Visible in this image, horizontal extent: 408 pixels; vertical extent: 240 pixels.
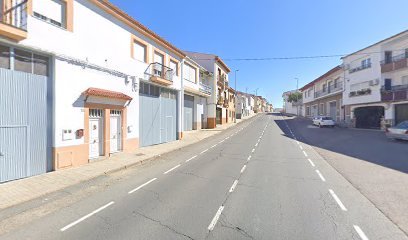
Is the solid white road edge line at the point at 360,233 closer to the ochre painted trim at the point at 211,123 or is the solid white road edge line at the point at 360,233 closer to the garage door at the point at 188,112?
the garage door at the point at 188,112

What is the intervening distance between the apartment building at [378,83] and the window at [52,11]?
29.3m

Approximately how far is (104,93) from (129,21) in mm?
4971

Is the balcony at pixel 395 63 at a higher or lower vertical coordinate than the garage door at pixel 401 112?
higher

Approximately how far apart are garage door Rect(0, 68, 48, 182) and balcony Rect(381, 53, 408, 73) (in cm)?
3030

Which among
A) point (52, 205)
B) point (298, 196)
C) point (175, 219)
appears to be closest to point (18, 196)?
point (52, 205)

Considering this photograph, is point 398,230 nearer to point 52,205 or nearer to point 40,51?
point 52,205

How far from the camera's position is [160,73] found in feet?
60.5

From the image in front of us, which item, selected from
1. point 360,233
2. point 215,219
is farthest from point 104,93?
point 360,233

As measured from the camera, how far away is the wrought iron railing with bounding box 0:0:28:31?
7953 mm

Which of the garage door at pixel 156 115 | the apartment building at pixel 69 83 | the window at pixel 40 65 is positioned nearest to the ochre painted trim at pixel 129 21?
the apartment building at pixel 69 83

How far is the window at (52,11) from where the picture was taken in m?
9.28

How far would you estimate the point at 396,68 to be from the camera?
1007 inches

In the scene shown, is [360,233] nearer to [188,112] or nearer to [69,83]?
[69,83]

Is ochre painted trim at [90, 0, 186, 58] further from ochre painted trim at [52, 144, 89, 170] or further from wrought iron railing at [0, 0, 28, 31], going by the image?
ochre painted trim at [52, 144, 89, 170]
